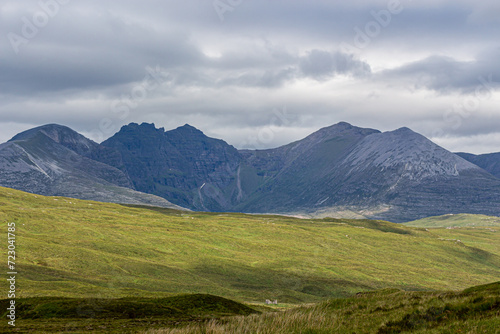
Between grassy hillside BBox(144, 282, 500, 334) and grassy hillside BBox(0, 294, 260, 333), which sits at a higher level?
grassy hillside BBox(144, 282, 500, 334)

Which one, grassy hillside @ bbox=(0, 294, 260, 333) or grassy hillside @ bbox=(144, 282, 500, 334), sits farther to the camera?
grassy hillside @ bbox=(0, 294, 260, 333)

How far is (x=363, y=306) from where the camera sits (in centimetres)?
3900

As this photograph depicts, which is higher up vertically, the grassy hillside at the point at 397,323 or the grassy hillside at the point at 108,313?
the grassy hillside at the point at 397,323

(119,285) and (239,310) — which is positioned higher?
(239,310)

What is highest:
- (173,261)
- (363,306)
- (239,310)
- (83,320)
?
(363,306)

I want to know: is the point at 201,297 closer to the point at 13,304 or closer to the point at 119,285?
the point at 13,304

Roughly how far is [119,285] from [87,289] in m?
29.4

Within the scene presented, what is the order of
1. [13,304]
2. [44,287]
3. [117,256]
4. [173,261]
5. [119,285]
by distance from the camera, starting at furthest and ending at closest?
[173,261] → [117,256] → [119,285] → [44,287] → [13,304]

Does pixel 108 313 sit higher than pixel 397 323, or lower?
lower

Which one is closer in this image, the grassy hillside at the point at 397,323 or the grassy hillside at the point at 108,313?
the grassy hillside at the point at 397,323

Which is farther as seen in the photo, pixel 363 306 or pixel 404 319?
pixel 363 306

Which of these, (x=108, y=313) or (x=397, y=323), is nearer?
(x=397, y=323)

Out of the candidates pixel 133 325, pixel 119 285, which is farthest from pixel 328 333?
pixel 119 285

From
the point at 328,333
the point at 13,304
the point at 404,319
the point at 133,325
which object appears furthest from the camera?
the point at 13,304
